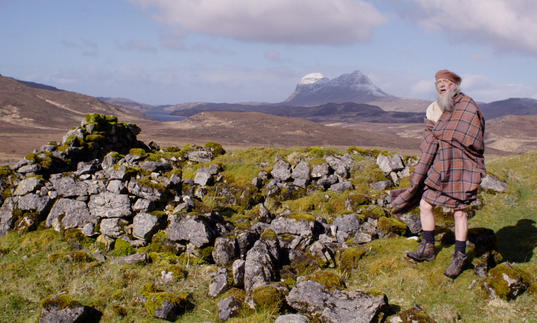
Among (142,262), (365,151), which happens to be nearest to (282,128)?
(365,151)

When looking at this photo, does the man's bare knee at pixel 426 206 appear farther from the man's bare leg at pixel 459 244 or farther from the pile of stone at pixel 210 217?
the pile of stone at pixel 210 217

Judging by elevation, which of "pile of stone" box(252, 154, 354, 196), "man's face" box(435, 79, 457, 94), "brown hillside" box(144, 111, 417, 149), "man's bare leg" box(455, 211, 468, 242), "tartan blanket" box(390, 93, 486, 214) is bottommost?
"brown hillside" box(144, 111, 417, 149)

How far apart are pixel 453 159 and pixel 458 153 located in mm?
178

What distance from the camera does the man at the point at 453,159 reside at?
816cm

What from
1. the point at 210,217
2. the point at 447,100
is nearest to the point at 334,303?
the point at 447,100

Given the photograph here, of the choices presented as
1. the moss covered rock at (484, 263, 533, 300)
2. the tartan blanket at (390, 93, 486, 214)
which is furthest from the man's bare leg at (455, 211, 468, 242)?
the moss covered rock at (484, 263, 533, 300)

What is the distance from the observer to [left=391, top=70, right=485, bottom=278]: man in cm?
816

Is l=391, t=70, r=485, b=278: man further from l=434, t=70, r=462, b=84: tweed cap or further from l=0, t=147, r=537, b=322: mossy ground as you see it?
l=0, t=147, r=537, b=322: mossy ground

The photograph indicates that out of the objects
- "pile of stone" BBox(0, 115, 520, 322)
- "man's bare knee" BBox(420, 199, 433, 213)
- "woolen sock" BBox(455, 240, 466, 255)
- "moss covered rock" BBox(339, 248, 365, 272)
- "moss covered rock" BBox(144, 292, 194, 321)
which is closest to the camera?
"woolen sock" BBox(455, 240, 466, 255)

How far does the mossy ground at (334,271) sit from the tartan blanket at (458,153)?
2.41 metres

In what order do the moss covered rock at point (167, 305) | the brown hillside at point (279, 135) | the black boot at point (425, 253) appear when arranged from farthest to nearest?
the brown hillside at point (279, 135) → the moss covered rock at point (167, 305) → the black boot at point (425, 253)

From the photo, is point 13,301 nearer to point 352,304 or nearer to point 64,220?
point 64,220

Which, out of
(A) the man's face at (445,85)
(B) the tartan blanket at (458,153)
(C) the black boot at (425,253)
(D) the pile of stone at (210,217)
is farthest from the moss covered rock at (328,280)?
(A) the man's face at (445,85)

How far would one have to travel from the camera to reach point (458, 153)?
327 inches
